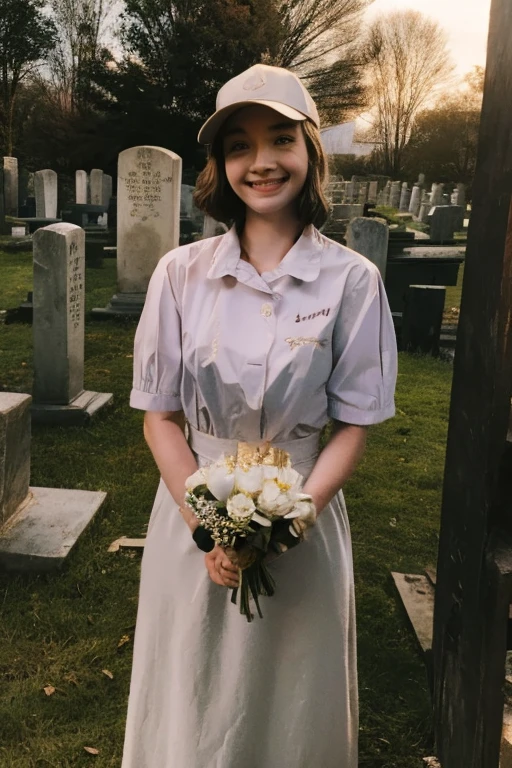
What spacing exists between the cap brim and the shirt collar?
28cm

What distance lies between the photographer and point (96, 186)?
23.7m

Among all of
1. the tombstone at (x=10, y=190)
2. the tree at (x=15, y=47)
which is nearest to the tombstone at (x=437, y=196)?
the tombstone at (x=10, y=190)

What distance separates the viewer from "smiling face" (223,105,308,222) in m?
1.77

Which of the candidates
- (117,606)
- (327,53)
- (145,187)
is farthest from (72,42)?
(117,606)

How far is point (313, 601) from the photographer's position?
1.90m

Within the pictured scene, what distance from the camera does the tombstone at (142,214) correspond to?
995 centimetres

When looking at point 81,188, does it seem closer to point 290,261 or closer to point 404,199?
point 404,199

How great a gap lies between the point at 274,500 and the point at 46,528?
280cm

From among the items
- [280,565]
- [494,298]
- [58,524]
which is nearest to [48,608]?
[58,524]

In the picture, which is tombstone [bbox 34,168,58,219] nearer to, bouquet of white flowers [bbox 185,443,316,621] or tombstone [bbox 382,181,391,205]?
tombstone [bbox 382,181,391,205]

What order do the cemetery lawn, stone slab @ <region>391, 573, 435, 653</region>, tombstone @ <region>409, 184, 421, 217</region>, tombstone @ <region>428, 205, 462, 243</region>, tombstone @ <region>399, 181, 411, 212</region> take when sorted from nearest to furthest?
the cemetery lawn < stone slab @ <region>391, 573, 435, 653</region> < tombstone @ <region>428, 205, 462, 243</region> < tombstone @ <region>409, 184, 421, 217</region> < tombstone @ <region>399, 181, 411, 212</region>

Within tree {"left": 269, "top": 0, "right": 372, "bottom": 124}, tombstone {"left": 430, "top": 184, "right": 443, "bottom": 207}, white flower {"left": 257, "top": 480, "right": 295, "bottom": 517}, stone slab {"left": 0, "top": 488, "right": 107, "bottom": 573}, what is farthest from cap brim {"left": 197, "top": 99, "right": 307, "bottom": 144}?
tree {"left": 269, "top": 0, "right": 372, "bottom": 124}

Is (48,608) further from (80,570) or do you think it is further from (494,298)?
(494,298)

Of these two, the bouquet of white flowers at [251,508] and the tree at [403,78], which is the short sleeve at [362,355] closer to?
the bouquet of white flowers at [251,508]
